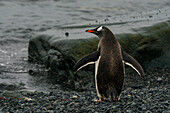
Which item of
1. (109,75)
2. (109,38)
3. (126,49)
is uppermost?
(109,38)

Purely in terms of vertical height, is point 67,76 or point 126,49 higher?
point 126,49

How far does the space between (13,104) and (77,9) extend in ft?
43.2

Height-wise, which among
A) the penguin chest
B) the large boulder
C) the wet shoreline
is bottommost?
the wet shoreline

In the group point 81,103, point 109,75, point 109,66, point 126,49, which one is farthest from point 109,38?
point 126,49

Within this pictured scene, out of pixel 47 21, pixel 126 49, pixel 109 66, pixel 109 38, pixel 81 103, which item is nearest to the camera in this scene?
pixel 109 66

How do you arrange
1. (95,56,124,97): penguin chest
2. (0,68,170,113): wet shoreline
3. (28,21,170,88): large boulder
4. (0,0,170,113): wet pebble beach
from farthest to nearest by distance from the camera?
(28,21,170,88): large boulder < (95,56,124,97): penguin chest < (0,0,170,113): wet pebble beach < (0,68,170,113): wet shoreline

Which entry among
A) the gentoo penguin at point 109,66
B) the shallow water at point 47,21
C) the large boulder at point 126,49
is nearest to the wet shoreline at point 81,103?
the gentoo penguin at point 109,66

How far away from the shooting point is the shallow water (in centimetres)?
820

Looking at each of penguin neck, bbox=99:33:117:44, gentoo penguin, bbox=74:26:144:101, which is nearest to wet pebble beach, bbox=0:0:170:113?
gentoo penguin, bbox=74:26:144:101

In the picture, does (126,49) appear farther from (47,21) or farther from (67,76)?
(47,21)

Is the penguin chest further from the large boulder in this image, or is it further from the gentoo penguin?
the large boulder

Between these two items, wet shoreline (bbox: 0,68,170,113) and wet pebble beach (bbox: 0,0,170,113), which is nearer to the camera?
wet shoreline (bbox: 0,68,170,113)

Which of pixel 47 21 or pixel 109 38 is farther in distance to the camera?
pixel 47 21

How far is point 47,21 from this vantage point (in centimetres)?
1517
